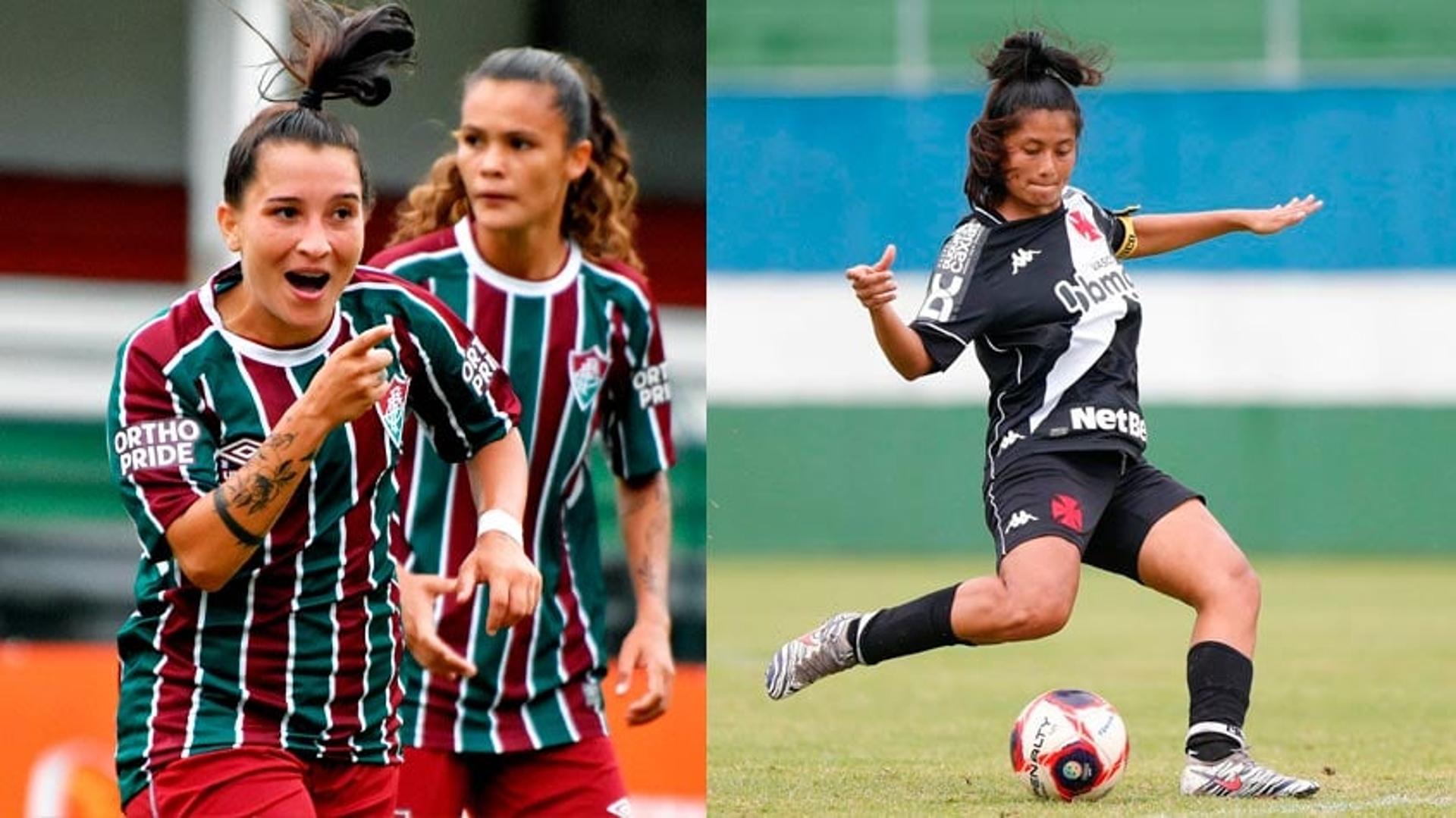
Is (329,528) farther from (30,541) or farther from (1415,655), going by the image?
(30,541)

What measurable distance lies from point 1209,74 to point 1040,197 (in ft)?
36.8

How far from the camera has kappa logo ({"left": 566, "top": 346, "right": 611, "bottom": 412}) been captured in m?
4.21

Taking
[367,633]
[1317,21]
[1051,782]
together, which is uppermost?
[1317,21]

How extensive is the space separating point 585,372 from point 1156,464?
12.3 metres

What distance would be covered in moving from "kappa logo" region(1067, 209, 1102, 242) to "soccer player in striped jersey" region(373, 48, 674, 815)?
123cm

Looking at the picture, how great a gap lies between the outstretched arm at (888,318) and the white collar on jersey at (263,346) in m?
1.43

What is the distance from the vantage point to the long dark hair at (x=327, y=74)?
127 inches

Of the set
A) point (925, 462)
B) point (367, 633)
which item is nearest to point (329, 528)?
point (367, 633)

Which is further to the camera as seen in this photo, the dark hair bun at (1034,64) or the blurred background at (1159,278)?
the blurred background at (1159,278)

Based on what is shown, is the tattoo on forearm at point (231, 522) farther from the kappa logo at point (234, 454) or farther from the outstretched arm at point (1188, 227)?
the outstretched arm at point (1188, 227)

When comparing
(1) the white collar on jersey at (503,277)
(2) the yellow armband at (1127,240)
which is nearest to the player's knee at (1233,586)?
(2) the yellow armband at (1127,240)

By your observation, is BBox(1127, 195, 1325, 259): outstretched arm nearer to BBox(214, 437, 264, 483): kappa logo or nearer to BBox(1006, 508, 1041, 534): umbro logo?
BBox(1006, 508, 1041, 534): umbro logo

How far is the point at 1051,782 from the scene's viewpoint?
4.86 metres

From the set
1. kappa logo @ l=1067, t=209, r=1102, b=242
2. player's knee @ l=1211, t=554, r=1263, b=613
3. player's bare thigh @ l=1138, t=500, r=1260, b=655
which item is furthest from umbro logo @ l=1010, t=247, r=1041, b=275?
player's knee @ l=1211, t=554, r=1263, b=613
